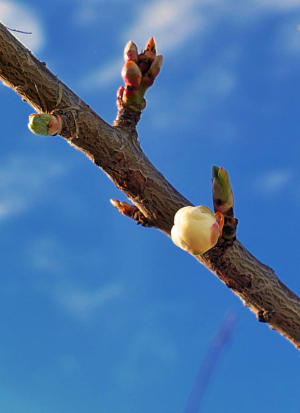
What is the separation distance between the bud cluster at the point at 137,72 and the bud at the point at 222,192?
0.66 metres

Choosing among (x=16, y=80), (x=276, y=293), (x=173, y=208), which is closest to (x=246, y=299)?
(x=276, y=293)

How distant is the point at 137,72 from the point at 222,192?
749 millimetres

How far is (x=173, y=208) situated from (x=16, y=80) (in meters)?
0.97

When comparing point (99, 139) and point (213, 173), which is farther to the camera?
point (99, 139)

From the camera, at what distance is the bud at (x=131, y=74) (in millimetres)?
3309

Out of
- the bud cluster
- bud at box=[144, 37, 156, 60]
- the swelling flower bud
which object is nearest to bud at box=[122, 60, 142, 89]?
the bud cluster

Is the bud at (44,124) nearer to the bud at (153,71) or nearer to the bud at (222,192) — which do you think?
the bud at (153,71)

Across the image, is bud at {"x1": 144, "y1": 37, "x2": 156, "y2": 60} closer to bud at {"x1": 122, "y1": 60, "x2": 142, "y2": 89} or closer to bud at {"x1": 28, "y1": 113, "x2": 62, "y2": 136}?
bud at {"x1": 122, "y1": 60, "x2": 142, "y2": 89}

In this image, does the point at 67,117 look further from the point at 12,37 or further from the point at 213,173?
the point at 213,173

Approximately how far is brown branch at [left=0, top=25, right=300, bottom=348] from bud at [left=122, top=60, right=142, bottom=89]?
0.22 meters

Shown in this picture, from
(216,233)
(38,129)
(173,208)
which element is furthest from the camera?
(173,208)

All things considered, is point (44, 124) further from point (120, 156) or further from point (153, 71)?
point (153, 71)

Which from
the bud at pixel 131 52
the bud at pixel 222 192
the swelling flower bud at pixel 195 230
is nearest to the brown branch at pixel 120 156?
the bud at pixel 222 192

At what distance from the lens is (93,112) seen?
11.0ft
